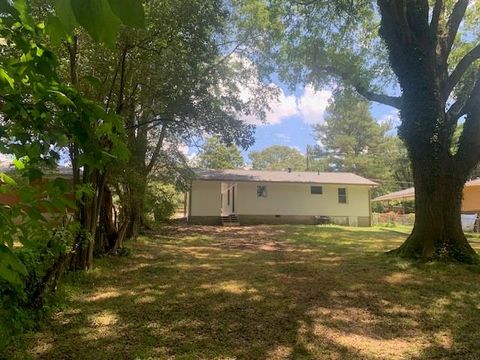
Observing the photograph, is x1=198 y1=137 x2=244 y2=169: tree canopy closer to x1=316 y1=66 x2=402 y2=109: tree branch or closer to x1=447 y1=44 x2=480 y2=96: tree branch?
x1=316 y1=66 x2=402 y2=109: tree branch

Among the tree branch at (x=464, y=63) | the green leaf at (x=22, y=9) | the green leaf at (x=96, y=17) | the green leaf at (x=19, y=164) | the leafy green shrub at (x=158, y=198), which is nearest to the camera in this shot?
the green leaf at (x=96, y=17)

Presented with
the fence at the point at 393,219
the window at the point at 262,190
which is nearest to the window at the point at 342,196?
the fence at the point at 393,219

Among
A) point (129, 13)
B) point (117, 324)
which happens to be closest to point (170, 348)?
point (117, 324)

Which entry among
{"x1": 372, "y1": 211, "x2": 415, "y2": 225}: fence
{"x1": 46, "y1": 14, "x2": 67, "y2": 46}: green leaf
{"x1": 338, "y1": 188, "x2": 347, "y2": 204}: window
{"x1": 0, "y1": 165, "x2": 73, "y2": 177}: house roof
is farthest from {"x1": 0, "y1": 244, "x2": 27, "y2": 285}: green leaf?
{"x1": 372, "y1": 211, "x2": 415, "y2": 225}: fence

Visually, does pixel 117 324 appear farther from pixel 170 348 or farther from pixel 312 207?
pixel 312 207

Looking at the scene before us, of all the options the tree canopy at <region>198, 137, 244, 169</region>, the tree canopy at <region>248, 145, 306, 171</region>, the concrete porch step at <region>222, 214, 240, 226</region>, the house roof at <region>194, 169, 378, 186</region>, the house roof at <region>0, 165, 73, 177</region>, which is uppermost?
the tree canopy at <region>248, 145, 306, 171</region>

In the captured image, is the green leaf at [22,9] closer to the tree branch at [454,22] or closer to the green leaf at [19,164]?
the green leaf at [19,164]

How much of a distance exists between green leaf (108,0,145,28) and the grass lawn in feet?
12.6

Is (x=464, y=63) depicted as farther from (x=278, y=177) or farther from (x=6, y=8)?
(x=278, y=177)

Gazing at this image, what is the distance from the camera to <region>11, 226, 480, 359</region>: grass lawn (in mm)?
4160

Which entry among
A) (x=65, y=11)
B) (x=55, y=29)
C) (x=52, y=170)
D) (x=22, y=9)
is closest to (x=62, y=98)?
(x=22, y=9)

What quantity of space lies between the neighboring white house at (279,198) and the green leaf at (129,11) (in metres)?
23.7

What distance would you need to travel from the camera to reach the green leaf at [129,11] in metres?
0.71

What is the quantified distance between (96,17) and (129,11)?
0.06 meters
